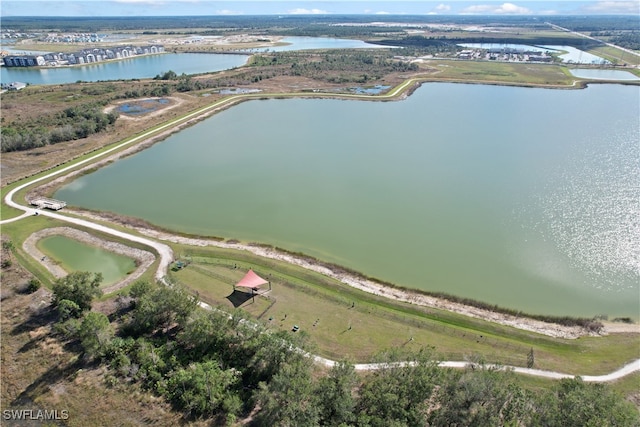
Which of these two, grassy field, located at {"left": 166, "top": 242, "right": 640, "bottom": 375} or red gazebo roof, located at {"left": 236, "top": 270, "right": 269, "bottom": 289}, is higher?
red gazebo roof, located at {"left": 236, "top": 270, "right": 269, "bottom": 289}

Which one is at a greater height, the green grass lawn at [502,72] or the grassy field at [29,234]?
the green grass lawn at [502,72]

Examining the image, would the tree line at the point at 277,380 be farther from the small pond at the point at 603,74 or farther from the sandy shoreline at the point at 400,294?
the small pond at the point at 603,74

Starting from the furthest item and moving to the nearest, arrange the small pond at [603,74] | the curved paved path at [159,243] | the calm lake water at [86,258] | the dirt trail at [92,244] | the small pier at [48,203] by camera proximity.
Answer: the small pond at [603,74] → the small pier at [48,203] → the calm lake water at [86,258] → the dirt trail at [92,244] → the curved paved path at [159,243]

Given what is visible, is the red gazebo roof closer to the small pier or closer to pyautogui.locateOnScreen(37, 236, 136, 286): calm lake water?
pyautogui.locateOnScreen(37, 236, 136, 286): calm lake water

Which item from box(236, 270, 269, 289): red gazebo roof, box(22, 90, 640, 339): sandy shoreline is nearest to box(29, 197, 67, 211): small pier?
box(22, 90, 640, 339): sandy shoreline

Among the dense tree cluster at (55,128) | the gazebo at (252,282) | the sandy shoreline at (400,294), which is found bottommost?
the sandy shoreline at (400,294)

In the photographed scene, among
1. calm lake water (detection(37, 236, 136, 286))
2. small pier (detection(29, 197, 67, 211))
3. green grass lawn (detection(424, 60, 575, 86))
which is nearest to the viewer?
calm lake water (detection(37, 236, 136, 286))

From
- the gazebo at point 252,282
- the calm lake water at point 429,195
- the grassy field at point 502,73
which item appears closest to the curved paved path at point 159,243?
the gazebo at point 252,282
